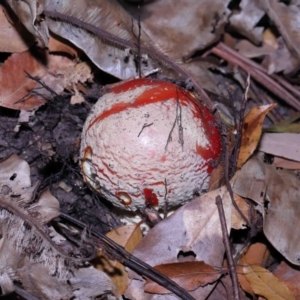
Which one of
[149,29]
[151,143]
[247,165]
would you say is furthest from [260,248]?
[149,29]

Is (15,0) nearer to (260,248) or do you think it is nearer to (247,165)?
(247,165)

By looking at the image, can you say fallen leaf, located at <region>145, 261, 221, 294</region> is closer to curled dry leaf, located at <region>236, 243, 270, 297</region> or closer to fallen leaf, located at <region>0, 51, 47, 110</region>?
curled dry leaf, located at <region>236, 243, 270, 297</region>

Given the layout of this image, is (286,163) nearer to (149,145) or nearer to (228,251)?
(228,251)

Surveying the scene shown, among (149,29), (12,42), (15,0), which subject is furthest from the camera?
(149,29)

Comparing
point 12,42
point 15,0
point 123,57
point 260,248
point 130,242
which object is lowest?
point 260,248

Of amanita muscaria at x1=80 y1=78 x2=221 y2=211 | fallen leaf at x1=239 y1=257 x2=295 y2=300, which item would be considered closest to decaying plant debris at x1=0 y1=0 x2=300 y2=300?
fallen leaf at x1=239 y1=257 x2=295 y2=300
